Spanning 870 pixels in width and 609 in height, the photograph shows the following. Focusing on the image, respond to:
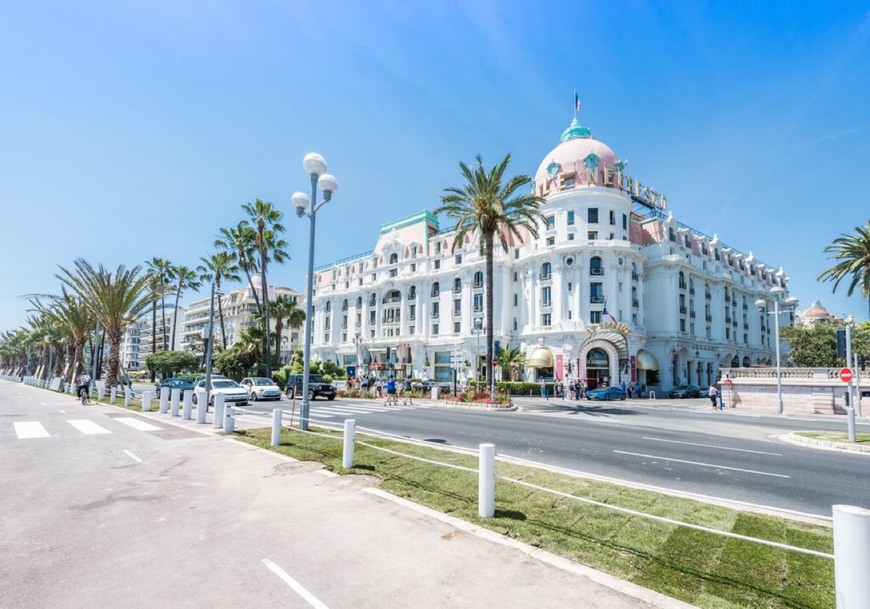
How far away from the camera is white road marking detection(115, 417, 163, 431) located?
567 inches

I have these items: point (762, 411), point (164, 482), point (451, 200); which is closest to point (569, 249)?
point (451, 200)

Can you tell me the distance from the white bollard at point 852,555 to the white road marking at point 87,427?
16184mm

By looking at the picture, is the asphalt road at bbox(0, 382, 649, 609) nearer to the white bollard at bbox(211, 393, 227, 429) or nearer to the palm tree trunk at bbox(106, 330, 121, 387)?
the white bollard at bbox(211, 393, 227, 429)

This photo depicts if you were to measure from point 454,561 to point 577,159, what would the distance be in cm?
4841

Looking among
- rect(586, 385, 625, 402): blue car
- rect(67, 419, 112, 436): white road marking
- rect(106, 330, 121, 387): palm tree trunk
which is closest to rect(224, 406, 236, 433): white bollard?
rect(67, 419, 112, 436): white road marking

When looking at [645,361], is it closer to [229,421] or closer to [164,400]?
[164,400]

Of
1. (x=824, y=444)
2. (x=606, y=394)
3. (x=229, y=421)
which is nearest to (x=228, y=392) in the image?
(x=229, y=421)

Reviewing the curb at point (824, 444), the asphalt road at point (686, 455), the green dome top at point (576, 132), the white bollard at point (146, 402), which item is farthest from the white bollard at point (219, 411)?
the green dome top at point (576, 132)

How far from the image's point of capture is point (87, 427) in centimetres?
1461

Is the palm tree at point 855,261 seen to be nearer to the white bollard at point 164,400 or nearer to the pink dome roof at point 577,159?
the pink dome roof at point 577,159

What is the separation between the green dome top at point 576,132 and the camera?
5172 cm

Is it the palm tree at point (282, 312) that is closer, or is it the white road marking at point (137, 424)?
the white road marking at point (137, 424)

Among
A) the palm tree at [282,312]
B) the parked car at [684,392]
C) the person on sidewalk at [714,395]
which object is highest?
the palm tree at [282,312]

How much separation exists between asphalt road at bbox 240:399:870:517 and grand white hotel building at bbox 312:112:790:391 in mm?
19161
